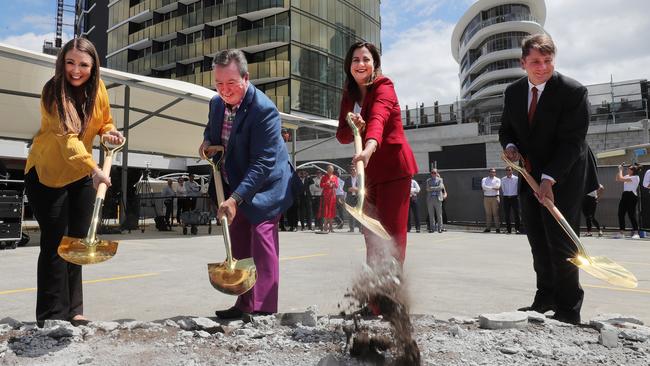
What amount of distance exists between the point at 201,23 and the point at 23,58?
1368 inches

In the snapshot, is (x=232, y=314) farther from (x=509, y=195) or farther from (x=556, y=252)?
(x=509, y=195)

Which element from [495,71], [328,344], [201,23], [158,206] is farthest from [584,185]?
[495,71]

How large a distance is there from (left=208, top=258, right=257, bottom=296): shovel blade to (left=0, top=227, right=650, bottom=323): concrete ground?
53 centimetres

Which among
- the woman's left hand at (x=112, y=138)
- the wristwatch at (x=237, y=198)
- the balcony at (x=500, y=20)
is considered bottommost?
the wristwatch at (x=237, y=198)

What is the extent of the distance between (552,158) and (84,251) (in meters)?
A: 2.72

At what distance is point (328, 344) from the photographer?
2.31m

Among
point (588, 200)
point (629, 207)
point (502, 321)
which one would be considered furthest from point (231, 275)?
point (629, 207)

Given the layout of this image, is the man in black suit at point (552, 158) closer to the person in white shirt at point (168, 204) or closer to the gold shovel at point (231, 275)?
the gold shovel at point (231, 275)

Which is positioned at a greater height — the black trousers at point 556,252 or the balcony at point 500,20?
the balcony at point 500,20

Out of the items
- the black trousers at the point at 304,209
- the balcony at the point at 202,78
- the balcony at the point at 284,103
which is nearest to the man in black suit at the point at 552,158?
the black trousers at the point at 304,209

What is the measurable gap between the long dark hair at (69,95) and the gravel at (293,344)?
3.59 feet

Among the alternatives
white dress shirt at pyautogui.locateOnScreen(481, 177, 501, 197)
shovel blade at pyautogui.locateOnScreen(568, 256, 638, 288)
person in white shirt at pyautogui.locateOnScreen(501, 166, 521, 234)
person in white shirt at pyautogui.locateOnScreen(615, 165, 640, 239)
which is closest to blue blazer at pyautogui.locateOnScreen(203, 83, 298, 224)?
shovel blade at pyautogui.locateOnScreen(568, 256, 638, 288)

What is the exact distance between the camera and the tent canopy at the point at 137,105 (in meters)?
8.91

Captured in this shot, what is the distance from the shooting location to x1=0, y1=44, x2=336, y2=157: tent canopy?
8906mm
